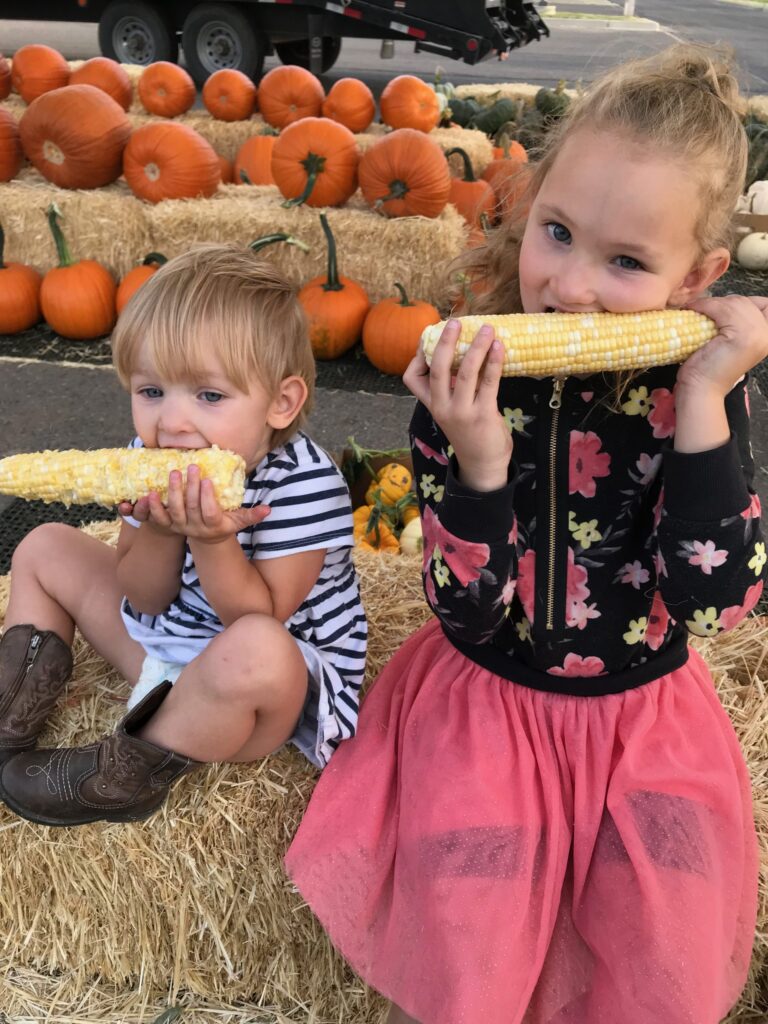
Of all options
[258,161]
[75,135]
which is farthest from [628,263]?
[258,161]

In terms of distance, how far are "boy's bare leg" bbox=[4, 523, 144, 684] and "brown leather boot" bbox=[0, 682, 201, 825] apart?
1.22 feet

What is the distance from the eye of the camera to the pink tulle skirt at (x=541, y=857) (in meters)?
1.50

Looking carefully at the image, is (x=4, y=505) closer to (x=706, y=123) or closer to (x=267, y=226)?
(x=267, y=226)

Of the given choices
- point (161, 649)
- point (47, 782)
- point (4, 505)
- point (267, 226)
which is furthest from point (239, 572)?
point (267, 226)

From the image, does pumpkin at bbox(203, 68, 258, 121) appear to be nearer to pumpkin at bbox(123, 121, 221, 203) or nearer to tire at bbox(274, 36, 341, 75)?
pumpkin at bbox(123, 121, 221, 203)

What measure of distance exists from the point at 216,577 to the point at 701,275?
1.16 meters

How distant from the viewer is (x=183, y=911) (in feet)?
6.56

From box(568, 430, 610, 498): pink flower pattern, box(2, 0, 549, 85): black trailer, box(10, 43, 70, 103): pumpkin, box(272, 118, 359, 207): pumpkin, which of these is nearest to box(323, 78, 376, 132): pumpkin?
box(272, 118, 359, 207): pumpkin

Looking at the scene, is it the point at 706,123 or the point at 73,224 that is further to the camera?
the point at 73,224

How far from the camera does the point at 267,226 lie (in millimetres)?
5398

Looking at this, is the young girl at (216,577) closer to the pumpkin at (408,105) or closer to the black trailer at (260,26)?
the pumpkin at (408,105)

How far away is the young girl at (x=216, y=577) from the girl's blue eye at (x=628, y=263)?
752mm

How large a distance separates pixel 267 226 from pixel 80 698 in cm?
393

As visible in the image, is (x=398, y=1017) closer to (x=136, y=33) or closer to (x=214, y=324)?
(x=214, y=324)
